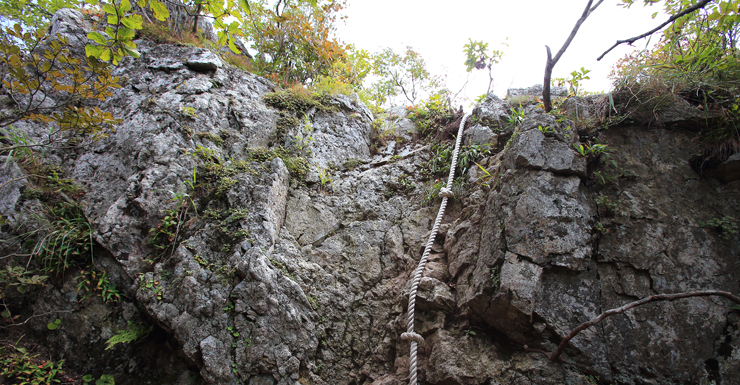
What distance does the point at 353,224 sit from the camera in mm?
4043

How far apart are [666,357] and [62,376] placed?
17.1ft

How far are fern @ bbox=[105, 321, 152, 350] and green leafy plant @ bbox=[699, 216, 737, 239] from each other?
5.43 metres

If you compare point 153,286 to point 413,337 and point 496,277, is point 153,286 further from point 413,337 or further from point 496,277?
point 496,277

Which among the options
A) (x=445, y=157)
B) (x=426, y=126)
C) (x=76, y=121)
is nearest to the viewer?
(x=76, y=121)

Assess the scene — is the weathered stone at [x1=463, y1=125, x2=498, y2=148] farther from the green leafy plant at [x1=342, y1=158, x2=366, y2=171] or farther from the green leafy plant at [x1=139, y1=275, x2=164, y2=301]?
the green leafy plant at [x1=139, y1=275, x2=164, y2=301]

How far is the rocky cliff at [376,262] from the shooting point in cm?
247

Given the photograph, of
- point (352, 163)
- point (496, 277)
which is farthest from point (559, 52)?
point (352, 163)

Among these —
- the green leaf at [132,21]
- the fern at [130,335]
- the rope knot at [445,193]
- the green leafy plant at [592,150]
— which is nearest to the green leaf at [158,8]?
the green leaf at [132,21]

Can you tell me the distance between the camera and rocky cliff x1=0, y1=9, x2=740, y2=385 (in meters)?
2.47

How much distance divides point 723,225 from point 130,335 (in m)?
5.59

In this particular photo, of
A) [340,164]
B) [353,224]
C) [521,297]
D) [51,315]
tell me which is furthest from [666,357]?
[51,315]

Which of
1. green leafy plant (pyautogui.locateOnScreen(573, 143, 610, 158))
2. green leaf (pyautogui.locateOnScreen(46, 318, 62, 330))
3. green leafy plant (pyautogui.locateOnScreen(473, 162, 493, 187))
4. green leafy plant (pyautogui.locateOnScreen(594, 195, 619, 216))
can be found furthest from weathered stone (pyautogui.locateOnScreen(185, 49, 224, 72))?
green leafy plant (pyautogui.locateOnScreen(594, 195, 619, 216))

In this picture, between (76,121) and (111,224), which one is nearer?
(76,121)

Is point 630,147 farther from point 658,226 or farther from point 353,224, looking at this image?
point 353,224
